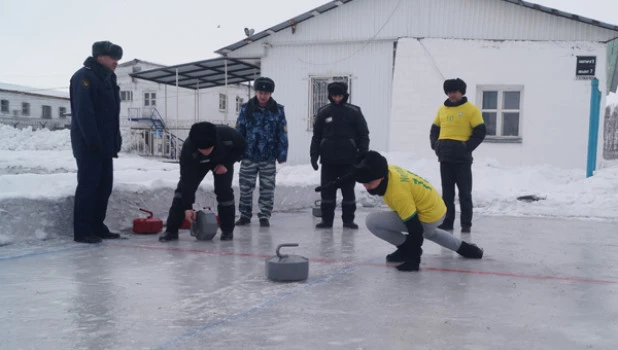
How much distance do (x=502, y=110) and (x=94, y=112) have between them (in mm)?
10181

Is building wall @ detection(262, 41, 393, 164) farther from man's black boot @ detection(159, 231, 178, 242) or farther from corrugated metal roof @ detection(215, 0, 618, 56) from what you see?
man's black boot @ detection(159, 231, 178, 242)

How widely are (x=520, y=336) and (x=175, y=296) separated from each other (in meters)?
2.01

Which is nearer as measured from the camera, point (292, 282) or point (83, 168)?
point (292, 282)

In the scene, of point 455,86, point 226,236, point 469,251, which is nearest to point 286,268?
point 469,251

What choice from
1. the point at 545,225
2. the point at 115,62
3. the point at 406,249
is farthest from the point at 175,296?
the point at 545,225

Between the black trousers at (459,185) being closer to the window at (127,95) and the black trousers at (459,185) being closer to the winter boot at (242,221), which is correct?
the winter boot at (242,221)

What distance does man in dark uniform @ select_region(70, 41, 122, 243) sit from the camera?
17.3ft

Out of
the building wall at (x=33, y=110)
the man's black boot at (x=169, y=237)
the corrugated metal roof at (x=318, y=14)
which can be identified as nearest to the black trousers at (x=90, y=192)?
the man's black boot at (x=169, y=237)

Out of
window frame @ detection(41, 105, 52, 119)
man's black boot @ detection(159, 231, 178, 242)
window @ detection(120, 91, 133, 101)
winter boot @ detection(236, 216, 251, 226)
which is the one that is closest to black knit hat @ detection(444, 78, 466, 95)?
winter boot @ detection(236, 216, 251, 226)

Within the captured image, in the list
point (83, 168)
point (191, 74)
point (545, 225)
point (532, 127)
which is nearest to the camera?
point (83, 168)

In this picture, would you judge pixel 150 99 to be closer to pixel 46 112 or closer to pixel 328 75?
pixel 46 112

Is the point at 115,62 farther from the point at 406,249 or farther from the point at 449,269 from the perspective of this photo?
the point at 449,269

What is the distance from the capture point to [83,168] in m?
5.30

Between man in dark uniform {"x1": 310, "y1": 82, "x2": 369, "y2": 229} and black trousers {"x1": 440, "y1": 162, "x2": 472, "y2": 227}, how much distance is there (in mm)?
998
